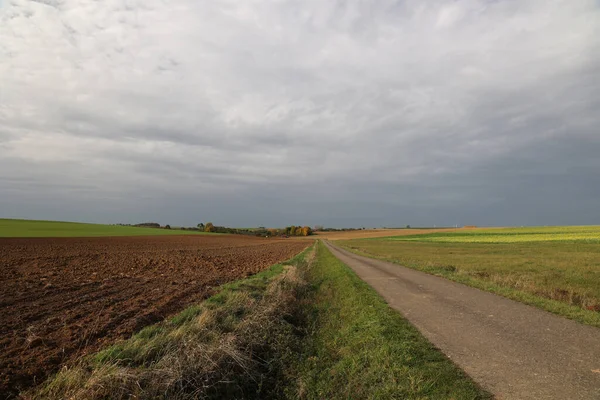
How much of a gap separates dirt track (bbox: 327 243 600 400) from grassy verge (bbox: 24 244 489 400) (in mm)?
510

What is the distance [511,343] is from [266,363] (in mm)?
5167

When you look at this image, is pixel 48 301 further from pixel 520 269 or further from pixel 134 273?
pixel 520 269

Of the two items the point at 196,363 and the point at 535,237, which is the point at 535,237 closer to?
the point at 535,237

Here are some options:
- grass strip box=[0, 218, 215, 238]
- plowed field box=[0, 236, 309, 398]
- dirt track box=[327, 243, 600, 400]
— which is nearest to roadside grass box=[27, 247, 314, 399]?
plowed field box=[0, 236, 309, 398]

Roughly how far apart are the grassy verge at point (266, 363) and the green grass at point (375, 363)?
0.02 m

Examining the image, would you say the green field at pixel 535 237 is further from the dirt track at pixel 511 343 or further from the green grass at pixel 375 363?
the green grass at pixel 375 363

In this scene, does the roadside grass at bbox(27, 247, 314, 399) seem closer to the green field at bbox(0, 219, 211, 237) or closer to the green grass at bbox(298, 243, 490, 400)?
the green grass at bbox(298, 243, 490, 400)

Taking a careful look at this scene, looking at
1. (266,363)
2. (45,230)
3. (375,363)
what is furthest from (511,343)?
(45,230)

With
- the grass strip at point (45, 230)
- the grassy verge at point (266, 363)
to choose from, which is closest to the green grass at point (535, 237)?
the grassy verge at point (266, 363)

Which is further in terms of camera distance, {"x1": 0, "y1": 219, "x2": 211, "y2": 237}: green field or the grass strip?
{"x1": 0, "y1": 219, "x2": 211, "y2": 237}: green field

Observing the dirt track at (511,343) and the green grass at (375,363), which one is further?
the green grass at (375,363)

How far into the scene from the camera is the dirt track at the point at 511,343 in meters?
5.30

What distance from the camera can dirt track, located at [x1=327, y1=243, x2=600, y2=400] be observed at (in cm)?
530

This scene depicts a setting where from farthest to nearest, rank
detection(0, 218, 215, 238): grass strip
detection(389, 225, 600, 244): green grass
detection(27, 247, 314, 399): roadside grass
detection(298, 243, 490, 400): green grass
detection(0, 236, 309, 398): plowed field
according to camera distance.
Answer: detection(0, 218, 215, 238): grass strip, detection(389, 225, 600, 244): green grass, detection(0, 236, 309, 398): plowed field, detection(298, 243, 490, 400): green grass, detection(27, 247, 314, 399): roadside grass
